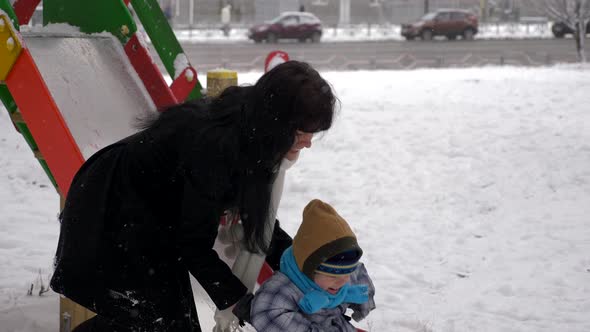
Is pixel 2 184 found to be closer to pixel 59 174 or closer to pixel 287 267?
pixel 59 174

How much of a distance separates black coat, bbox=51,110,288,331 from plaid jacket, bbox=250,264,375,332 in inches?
3.7

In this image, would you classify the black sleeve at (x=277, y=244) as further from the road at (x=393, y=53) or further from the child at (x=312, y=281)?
the road at (x=393, y=53)

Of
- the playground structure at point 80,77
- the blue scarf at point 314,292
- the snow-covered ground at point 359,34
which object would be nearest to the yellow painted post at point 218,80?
the playground structure at point 80,77

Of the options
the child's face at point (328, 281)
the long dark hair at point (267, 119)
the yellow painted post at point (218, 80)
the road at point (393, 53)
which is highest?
the long dark hair at point (267, 119)

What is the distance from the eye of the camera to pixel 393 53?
21.8 m

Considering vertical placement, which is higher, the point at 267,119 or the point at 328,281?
the point at 267,119

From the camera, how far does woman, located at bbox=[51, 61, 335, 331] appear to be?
2.16m

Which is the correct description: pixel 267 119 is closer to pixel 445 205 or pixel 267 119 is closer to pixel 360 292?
pixel 360 292

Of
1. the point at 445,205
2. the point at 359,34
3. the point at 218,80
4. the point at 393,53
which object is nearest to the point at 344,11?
the point at 359,34

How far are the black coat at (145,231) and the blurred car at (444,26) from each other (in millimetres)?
25269

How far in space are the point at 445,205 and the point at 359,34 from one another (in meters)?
23.9

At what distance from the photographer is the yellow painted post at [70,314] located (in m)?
3.57

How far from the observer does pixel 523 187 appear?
7.09 m

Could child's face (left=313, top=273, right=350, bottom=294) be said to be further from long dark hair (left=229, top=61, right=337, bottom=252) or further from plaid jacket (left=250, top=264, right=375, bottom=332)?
long dark hair (left=229, top=61, right=337, bottom=252)
